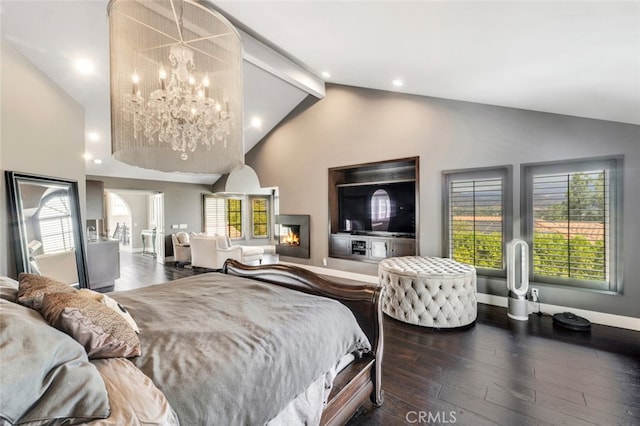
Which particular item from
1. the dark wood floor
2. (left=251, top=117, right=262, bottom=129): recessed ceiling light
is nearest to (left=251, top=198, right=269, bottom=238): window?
(left=251, top=117, right=262, bottom=129): recessed ceiling light

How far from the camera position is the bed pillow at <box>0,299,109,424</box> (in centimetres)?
67

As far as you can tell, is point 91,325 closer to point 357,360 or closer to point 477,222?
point 357,360

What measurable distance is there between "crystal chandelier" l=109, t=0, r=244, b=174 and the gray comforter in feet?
4.76

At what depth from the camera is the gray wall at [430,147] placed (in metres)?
3.07

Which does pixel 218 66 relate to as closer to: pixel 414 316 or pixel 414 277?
pixel 414 277

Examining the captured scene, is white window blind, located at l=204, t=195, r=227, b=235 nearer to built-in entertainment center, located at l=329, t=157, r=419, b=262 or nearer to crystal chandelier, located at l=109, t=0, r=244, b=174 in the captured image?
built-in entertainment center, located at l=329, t=157, r=419, b=262

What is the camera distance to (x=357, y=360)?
186 cm

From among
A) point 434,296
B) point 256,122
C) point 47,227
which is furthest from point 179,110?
point 256,122

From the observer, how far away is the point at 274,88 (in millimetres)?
5566

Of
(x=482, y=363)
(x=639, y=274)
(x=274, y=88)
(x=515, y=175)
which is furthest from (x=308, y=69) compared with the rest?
(x=639, y=274)

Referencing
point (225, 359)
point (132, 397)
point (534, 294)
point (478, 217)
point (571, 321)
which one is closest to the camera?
point (132, 397)

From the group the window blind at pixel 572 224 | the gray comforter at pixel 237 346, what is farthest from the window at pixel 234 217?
the window blind at pixel 572 224

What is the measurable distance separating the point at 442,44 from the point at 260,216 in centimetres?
742

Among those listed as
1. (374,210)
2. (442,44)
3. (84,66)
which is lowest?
(374,210)
